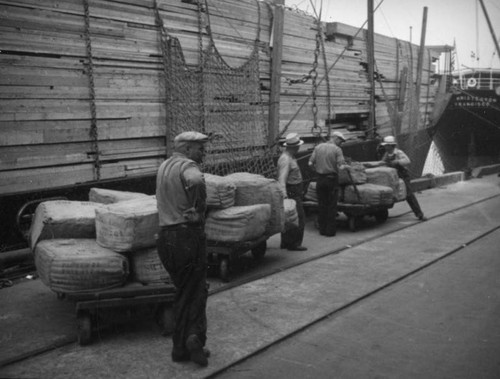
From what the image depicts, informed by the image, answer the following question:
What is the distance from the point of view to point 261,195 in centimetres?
714

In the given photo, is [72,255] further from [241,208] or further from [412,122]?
[412,122]

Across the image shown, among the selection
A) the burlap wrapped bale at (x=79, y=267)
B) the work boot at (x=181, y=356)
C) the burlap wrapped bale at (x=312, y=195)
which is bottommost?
the work boot at (x=181, y=356)

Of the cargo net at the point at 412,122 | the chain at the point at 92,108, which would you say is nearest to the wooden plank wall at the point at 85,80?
the chain at the point at 92,108

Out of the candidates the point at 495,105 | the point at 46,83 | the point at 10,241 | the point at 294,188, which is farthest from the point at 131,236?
the point at 495,105

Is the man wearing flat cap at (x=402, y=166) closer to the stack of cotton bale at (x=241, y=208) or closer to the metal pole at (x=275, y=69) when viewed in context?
the metal pole at (x=275, y=69)

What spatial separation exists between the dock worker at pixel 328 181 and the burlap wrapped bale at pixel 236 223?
326 cm

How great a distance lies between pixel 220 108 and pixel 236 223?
4.49m

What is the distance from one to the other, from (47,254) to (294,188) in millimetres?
4956

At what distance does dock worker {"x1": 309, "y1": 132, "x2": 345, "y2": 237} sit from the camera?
9766mm

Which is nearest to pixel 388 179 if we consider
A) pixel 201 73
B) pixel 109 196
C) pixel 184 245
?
pixel 201 73

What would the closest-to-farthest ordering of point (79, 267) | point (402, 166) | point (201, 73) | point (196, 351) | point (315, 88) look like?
point (196, 351) < point (79, 267) < point (201, 73) < point (402, 166) < point (315, 88)

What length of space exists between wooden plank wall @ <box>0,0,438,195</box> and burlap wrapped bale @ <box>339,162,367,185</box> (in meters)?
3.51

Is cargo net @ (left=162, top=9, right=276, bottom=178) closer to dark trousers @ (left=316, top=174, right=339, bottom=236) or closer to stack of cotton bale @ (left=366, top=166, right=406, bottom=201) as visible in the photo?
dark trousers @ (left=316, top=174, right=339, bottom=236)

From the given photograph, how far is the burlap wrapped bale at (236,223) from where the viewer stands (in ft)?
21.8
